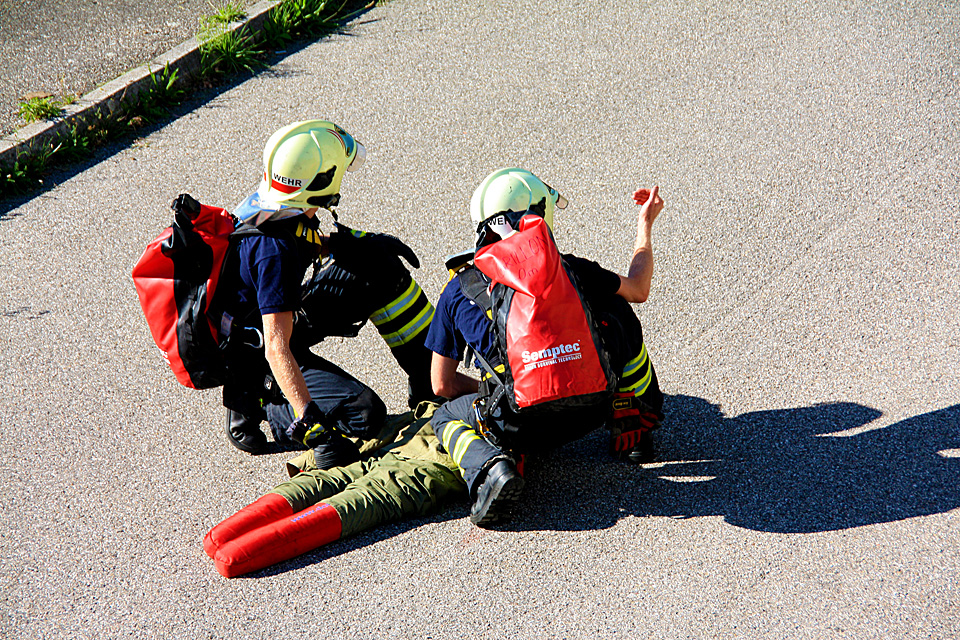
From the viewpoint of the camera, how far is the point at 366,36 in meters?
6.91

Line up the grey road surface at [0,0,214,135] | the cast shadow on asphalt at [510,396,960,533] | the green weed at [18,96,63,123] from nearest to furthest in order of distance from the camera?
the cast shadow on asphalt at [510,396,960,533]
the green weed at [18,96,63,123]
the grey road surface at [0,0,214,135]

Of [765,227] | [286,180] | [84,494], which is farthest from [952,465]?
[84,494]

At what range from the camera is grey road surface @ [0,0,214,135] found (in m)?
6.26

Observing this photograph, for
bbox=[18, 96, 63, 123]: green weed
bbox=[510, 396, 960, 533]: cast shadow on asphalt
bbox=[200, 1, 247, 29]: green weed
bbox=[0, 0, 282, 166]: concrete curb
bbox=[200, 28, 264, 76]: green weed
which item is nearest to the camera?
bbox=[510, 396, 960, 533]: cast shadow on asphalt

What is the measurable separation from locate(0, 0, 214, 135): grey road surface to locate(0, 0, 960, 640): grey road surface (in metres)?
0.87

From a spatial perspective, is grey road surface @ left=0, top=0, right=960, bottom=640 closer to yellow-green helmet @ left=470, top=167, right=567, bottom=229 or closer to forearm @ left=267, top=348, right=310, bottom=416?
forearm @ left=267, top=348, right=310, bottom=416

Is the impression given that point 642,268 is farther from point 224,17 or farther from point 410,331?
point 224,17

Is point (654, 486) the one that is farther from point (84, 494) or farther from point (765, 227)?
point (84, 494)

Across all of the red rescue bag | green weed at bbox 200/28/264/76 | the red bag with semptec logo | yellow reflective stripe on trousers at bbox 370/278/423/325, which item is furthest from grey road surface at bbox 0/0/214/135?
the red bag with semptec logo

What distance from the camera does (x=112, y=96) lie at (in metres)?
6.05

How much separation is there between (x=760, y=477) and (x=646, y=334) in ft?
3.68

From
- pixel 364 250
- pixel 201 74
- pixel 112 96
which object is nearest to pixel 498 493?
pixel 364 250

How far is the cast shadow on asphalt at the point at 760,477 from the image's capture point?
10.5 ft

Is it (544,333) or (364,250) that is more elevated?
(364,250)
